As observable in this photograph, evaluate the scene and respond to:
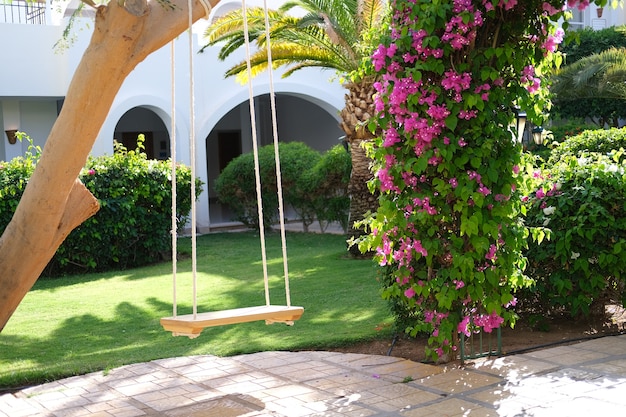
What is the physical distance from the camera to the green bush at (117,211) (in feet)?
41.3

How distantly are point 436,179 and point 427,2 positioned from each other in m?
1.23

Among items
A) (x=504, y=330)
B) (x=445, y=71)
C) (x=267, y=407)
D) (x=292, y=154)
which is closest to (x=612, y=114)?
(x=292, y=154)

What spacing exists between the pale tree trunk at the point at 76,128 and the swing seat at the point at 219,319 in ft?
3.06

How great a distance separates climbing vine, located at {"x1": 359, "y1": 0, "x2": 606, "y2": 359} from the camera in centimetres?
582

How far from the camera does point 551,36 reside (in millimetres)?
5965

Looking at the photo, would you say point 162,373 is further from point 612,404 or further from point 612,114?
point 612,114

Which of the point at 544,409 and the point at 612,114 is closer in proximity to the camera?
the point at 544,409

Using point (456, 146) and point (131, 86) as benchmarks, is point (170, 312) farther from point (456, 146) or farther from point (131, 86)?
point (131, 86)

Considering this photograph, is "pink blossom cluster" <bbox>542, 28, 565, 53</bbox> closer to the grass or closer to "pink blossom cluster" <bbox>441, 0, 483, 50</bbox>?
"pink blossom cluster" <bbox>441, 0, 483, 50</bbox>

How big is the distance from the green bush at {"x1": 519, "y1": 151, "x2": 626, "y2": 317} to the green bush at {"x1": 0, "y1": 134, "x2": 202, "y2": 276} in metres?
7.45

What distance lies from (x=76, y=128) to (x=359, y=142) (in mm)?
8685

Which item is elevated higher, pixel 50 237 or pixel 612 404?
pixel 50 237

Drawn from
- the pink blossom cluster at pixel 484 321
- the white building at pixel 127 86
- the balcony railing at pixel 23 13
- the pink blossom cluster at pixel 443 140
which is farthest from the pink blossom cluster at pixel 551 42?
→ the balcony railing at pixel 23 13

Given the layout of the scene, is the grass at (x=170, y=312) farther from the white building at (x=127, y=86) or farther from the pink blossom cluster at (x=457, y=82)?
the white building at (x=127, y=86)
